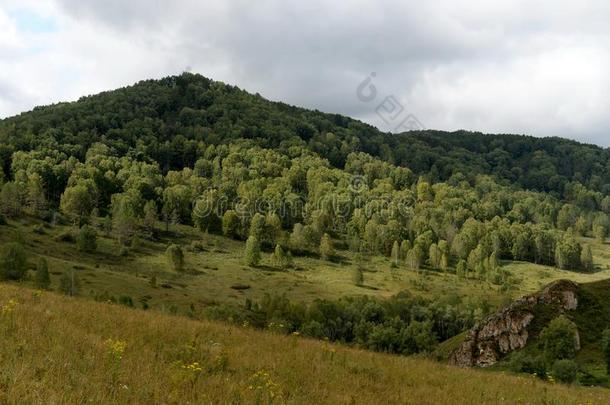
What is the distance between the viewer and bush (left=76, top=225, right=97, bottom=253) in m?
146

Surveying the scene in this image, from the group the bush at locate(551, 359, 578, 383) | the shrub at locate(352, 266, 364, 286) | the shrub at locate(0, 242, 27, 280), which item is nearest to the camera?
the bush at locate(551, 359, 578, 383)

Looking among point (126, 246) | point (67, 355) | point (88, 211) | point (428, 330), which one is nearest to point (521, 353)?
point (67, 355)

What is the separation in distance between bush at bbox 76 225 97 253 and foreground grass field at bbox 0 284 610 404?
5541 inches

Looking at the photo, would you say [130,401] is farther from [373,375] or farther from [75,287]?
[75,287]

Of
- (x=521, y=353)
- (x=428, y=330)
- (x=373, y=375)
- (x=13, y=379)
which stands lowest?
(x=428, y=330)

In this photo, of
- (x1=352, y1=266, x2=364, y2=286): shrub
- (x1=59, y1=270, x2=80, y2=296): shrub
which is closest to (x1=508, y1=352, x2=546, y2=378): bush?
(x1=59, y1=270, x2=80, y2=296): shrub

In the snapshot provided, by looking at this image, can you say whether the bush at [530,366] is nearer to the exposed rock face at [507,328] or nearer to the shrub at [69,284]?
the exposed rock face at [507,328]

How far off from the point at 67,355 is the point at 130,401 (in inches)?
105

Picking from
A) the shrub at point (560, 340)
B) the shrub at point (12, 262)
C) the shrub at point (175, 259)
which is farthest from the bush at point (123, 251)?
the shrub at point (560, 340)

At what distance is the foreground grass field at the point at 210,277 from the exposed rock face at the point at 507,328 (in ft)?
221

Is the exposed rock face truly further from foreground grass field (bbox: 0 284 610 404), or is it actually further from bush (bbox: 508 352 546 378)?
foreground grass field (bbox: 0 284 610 404)

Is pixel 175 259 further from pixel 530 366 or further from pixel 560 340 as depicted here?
pixel 530 366

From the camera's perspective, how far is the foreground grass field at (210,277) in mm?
115438

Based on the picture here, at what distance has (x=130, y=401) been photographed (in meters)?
8.12
